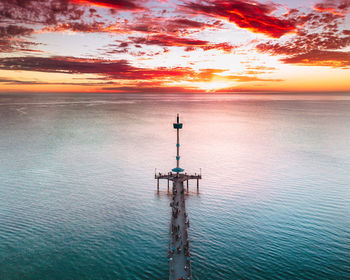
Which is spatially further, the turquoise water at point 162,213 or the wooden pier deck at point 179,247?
the turquoise water at point 162,213

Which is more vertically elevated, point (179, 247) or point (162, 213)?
point (179, 247)

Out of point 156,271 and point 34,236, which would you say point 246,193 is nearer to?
point 156,271

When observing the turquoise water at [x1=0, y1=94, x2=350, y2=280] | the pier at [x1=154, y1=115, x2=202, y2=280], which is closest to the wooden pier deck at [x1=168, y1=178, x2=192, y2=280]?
the pier at [x1=154, y1=115, x2=202, y2=280]

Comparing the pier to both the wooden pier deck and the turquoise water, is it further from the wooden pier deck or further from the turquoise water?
the turquoise water

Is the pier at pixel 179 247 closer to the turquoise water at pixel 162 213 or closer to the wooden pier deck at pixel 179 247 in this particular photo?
the wooden pier deck at pixel 179 247

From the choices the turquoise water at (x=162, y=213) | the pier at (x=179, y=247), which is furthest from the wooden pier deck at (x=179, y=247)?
the turquoise water at (x=162, y=213)

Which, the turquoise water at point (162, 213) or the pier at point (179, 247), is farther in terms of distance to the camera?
the turquoise water at point (162, 213)

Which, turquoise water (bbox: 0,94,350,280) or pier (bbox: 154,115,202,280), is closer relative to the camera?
pier (bbox: 154,115,202,280)

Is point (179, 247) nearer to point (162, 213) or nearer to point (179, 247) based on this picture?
point (179, 247)

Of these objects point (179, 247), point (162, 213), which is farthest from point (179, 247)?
point (162, 213)

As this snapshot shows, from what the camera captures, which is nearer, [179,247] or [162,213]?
[179,247]

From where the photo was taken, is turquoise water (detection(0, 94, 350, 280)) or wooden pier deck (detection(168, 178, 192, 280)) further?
turquoise water (detection(0, 94, 350, 280))

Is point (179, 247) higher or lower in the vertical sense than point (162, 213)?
higher
